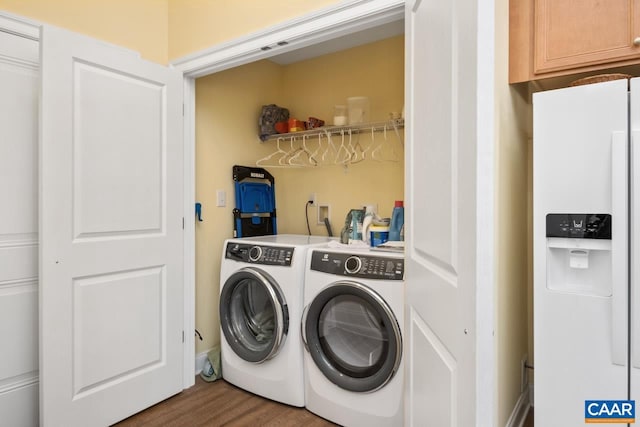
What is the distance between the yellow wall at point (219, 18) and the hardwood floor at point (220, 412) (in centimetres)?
215

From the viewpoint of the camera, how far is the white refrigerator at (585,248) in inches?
45.4

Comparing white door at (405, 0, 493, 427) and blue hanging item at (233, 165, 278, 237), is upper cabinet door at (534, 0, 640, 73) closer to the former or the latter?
white door at (405, 0, 493, 427)

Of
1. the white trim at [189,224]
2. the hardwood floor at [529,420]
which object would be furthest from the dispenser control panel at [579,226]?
the white trim at [189,224]

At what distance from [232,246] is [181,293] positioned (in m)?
0.43

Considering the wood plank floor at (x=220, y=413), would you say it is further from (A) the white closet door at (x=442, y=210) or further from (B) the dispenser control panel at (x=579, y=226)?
(B) the dispenser control panel at (x=579, y=226)

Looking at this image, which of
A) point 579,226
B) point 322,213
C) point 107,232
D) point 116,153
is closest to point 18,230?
point 107,232

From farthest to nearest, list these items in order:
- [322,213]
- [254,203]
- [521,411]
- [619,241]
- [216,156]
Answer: [322,213]
[254,203]
[216,156]
[521,411]
[619,241]

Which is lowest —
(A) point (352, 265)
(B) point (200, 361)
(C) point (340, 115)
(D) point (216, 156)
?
(B) point (200, 361)

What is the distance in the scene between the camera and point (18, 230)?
1.81 metres

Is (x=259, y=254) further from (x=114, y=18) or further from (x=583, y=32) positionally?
(x=583, y=32)

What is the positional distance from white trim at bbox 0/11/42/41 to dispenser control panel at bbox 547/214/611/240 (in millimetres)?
2452

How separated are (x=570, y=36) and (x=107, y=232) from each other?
7.38ft

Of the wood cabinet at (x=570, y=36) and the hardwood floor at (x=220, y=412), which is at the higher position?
the wood cabinet at (x=570, y=36)

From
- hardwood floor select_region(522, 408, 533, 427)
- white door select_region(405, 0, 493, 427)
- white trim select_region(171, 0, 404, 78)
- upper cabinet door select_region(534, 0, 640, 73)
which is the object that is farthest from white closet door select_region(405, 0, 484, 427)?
hardwood floor select_region(522, 408, 533, 427)
